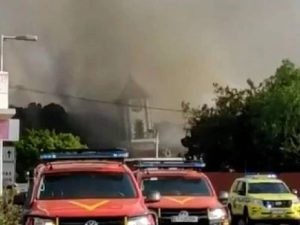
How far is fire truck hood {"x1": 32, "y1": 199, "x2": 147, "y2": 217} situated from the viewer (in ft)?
40.8

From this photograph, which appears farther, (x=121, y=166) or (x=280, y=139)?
(x=280, y=139)

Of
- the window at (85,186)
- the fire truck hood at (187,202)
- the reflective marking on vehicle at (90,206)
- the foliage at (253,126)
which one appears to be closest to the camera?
the reflective marking on vehicle at (90,206)

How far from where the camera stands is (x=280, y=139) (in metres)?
68.9

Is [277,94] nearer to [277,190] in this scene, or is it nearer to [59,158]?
[277,190]

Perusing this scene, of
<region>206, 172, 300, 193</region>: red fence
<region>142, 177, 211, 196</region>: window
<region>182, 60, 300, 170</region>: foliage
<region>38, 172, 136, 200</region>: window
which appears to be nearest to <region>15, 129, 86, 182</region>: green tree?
<region>182, 60, 300, 170</region>: foliage

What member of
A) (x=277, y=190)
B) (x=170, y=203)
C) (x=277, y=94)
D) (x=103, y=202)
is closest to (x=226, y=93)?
(x=277, y=94)

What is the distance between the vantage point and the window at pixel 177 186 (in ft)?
62.3

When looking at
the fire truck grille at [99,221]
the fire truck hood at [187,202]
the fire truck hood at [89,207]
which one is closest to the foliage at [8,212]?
the fire truck hood at [187,202]

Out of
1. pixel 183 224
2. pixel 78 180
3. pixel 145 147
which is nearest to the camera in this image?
pixel 78 180

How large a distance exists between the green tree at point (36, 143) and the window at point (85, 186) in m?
68.0

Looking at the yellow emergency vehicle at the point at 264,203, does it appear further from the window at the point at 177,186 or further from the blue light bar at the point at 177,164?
the window at the point at 177,186

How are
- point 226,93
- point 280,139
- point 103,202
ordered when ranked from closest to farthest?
point 103,202
point 280,139
point 226,93

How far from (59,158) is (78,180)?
1.42 m

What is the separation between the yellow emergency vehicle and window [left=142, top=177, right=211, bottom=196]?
9.21 meters
